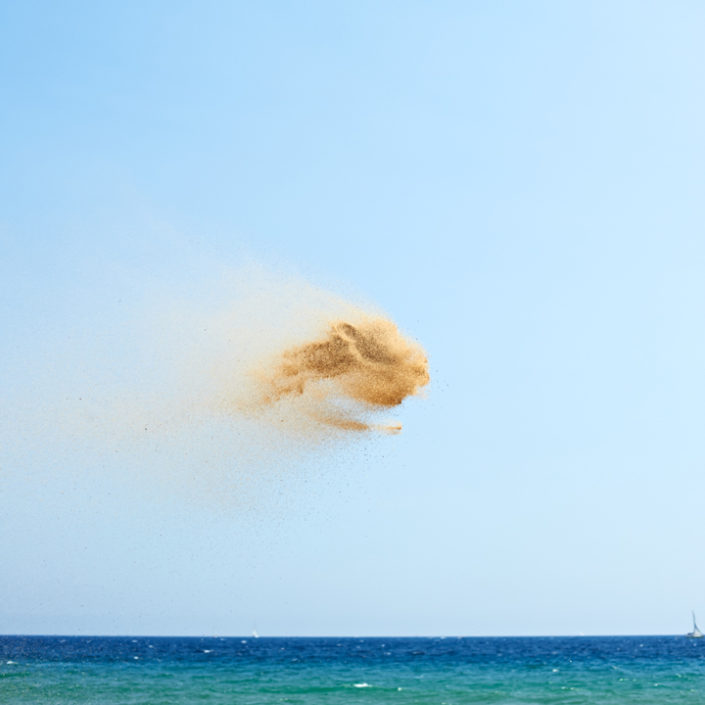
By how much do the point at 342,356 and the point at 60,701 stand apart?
2249 centimetres

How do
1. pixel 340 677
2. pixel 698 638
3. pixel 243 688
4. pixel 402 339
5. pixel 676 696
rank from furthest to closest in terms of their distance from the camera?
pixel 698 638, pixel 340 677, pixel 243 688, pixel 676 696, pixel 402 339

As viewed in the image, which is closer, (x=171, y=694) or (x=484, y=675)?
(x=171, y=694)

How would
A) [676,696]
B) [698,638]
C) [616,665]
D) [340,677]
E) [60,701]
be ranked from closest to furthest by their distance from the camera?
[60,701] → [676,696] → [340,677] → [616,665] → [698,638]

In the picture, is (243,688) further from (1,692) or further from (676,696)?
(676,696)

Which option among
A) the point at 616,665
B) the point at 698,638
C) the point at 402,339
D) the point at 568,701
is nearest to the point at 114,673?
the point at 568,701

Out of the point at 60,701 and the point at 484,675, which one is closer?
the point at 60,701

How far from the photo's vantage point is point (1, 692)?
140ft

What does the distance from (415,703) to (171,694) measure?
11708 mm

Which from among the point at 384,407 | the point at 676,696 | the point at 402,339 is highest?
the point at 402,339

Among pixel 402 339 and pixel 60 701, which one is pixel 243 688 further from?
pixel 402 339

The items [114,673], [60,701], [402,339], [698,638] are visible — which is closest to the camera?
[402,339]

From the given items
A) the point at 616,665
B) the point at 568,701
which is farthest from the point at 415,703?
the point at 616,665

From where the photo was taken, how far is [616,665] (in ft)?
232

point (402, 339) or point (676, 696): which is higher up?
point (402, 339)
